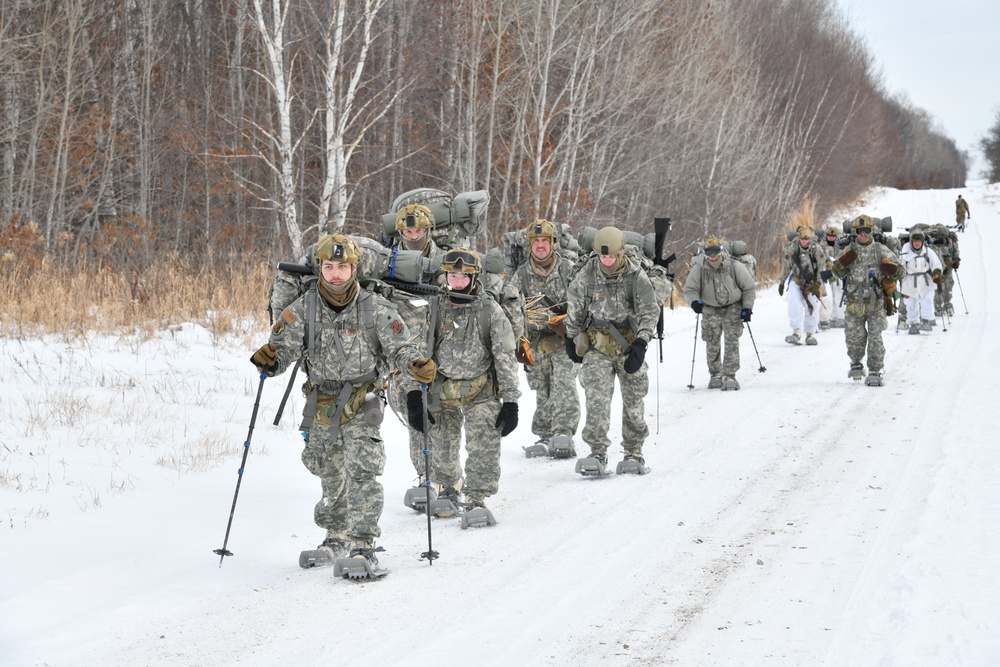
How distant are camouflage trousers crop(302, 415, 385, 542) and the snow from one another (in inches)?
14.2

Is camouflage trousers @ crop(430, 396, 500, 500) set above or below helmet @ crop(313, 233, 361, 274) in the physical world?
below

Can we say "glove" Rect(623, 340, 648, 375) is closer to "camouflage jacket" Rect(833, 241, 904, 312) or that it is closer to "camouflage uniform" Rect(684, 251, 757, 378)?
"camouflage uniform" Rect(684, 251, 757, 378)

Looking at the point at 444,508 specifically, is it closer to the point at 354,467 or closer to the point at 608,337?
the point at 354,467

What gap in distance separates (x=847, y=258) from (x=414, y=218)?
25.8 feet

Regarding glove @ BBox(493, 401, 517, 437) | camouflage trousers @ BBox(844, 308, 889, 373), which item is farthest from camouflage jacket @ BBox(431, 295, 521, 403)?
camouflage trousers @ BBox(844, 308, 889, 373)

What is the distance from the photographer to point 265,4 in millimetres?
20812

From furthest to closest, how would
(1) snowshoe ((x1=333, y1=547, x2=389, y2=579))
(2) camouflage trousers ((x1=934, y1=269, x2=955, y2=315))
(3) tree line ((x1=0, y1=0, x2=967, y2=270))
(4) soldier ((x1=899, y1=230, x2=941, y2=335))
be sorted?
(2) camouflage trousers ((x1=934, y1=269, x2=955, y2=315))
(4) soldier ((x1=899, y1=230, x2=941, y2=335))
(3) tree line ((x1=0, y1=0, x2=967, y2=270))
(1) snowshoe ((x1=333, y1=547, x2=389, y2=579))

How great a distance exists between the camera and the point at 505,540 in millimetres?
7082

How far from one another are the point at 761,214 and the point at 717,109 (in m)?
4.82

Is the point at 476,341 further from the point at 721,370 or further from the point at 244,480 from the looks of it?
the point at 721,370

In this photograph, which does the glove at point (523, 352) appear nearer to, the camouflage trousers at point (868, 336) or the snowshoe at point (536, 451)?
the snowshoe at point (536, 451)

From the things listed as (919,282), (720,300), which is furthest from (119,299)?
(919,282)

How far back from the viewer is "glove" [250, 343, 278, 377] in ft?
19.7

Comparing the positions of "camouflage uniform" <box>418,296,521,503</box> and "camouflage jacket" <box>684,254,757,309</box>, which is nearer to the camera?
"camouflage uniform" <box>418,296,521,503</box>
